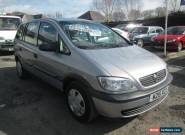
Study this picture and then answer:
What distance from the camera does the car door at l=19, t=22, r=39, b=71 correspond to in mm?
5543

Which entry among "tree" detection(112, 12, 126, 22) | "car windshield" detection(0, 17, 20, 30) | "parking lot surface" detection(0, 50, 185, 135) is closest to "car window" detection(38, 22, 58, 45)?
"parking lot surface" detection(0, 50, 185, 135)

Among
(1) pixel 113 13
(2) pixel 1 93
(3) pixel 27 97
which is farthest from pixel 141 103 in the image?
(1) pixel 113 13

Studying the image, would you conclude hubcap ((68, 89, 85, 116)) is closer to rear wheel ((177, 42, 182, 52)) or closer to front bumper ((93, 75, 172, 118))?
front bumper ((93, 75, 172, 118))

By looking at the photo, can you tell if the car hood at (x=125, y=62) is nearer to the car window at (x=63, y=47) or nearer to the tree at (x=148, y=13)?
the car window at (x=63, y=47)

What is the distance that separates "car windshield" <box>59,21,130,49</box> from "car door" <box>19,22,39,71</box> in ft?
3.46

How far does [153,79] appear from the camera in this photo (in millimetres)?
3805

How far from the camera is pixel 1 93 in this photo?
5766mm

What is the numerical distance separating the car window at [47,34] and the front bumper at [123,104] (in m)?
1.70

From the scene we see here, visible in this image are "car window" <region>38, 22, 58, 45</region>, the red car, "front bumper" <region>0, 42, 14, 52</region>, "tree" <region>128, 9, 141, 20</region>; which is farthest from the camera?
"tree" <region>128, 9, 141, 20</region>

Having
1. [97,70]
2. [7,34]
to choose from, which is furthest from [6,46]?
[97,70]

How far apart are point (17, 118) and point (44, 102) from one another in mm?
832

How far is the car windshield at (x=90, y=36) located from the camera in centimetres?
443

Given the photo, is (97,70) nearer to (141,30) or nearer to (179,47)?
(179,47)

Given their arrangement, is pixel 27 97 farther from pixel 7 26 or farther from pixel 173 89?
pixel 7 26
